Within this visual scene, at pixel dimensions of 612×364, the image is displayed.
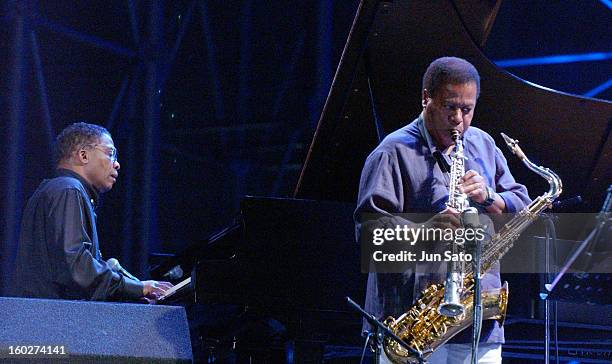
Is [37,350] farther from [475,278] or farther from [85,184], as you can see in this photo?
[85,184]

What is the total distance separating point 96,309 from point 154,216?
5686mm

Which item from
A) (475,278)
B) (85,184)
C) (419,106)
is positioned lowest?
(475,278)

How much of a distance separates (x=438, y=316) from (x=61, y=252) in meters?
1.83

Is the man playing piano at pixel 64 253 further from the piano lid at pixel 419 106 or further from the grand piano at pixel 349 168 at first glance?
the piano lid at pixel 419 106

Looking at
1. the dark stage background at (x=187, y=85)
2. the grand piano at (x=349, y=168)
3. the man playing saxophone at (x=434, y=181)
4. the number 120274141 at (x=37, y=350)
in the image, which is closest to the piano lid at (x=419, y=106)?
the grand piano at (x=349, y=168)

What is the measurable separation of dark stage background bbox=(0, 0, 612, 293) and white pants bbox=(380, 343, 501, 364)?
4560mm

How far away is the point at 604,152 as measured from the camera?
17.6 feet

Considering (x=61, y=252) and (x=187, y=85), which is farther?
(x=187, y=85)

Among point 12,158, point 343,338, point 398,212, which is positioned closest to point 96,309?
point 398,212

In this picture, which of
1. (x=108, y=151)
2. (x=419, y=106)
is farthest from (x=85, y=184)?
(x=419, y=106)

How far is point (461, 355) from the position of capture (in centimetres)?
335

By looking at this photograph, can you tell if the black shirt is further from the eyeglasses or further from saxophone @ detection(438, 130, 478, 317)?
saxophone @ detection(438, 130, 478, 317)

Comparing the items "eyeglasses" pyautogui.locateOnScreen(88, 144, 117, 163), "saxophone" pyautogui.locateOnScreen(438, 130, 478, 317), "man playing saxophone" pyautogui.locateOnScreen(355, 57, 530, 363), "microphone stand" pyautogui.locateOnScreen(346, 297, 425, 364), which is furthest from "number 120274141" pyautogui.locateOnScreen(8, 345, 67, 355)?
"eyeglasses" pyautogui.locateOnScreen(88, 144, 117, 163)

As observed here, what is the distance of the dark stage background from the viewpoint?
7.87m
